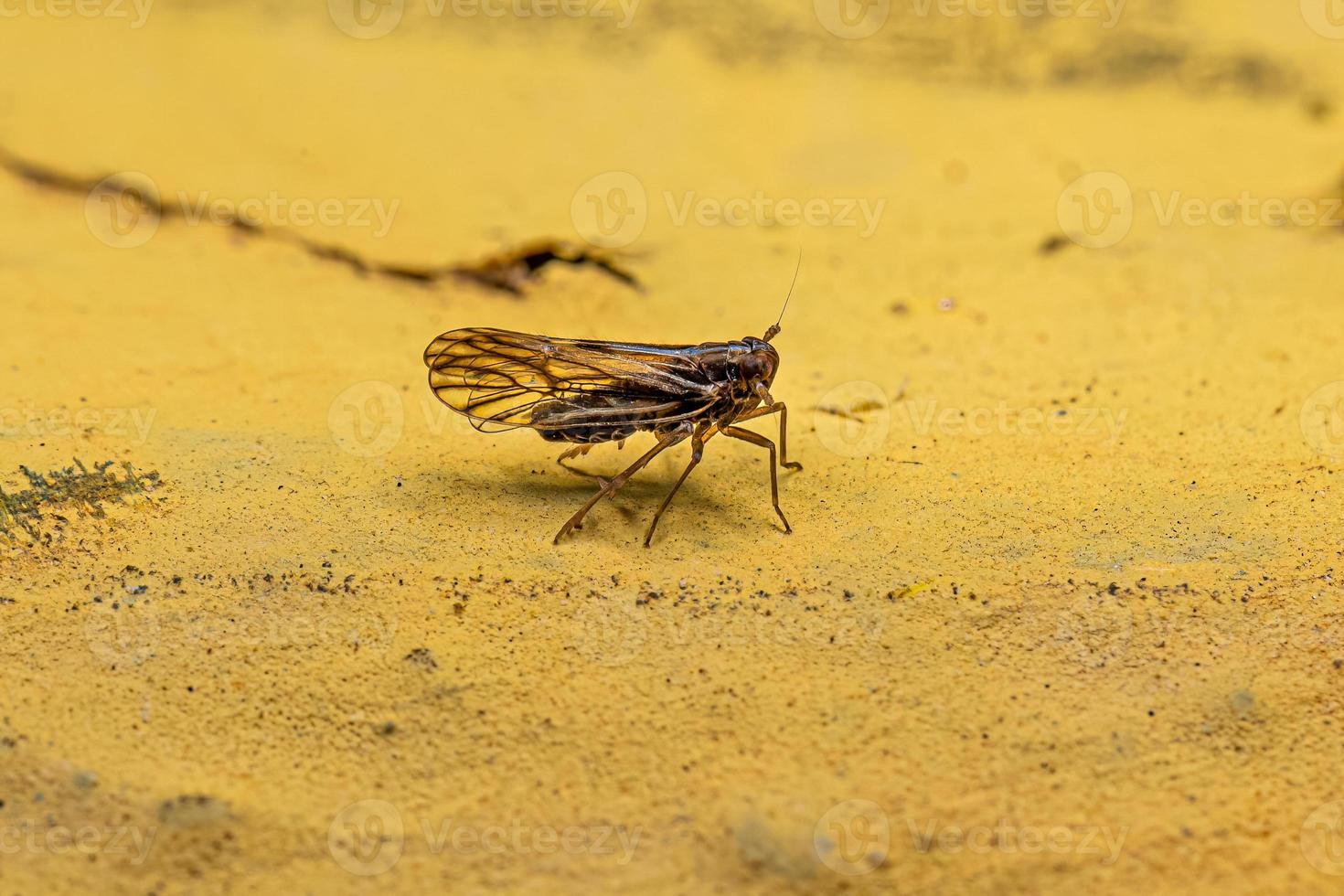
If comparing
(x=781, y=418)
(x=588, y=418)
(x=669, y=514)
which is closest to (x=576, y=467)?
(x=669, y=514)

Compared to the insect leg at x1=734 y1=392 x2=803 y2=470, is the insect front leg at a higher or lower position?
lower

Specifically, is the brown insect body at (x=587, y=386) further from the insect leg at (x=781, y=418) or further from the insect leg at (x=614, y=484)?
the insect leg at (x=781, y=418)

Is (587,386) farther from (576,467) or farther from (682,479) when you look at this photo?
(576,467)

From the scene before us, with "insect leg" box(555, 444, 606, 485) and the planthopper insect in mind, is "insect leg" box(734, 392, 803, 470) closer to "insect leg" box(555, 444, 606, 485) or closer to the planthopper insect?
the planthopper insect

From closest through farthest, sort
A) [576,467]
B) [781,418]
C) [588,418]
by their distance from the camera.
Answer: [588,418] < [781,418] < [576,467]

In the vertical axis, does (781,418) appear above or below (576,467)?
above

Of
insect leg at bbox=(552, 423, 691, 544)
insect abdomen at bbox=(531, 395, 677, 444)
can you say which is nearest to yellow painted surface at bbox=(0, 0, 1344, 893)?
insect leg at bbox=(552, 423, 691, 544)

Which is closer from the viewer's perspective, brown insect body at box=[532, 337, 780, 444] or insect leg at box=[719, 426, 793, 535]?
brown insect body at box=[532, 337, 780, 444]

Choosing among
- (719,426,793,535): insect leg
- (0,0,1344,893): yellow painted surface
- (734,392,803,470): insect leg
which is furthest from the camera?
(734,392,803,470): insect leg
